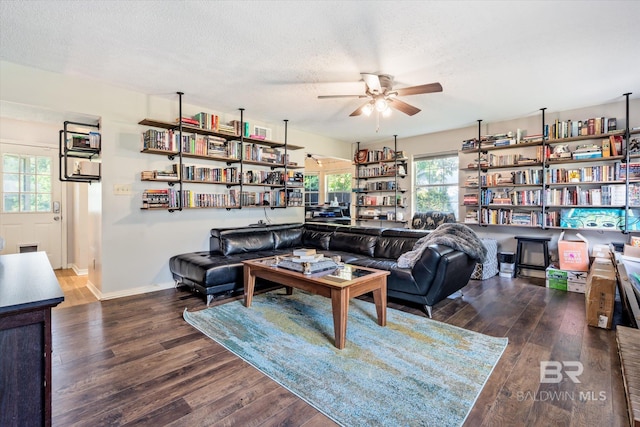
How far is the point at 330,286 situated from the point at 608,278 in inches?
95.1

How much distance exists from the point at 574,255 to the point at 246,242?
4.19 m

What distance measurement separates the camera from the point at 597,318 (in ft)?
8.75

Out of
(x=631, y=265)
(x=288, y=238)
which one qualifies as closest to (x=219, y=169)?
(x=288, y=238)

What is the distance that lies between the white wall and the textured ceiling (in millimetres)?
210

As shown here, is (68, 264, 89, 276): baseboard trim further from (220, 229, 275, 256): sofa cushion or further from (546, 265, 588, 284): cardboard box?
(546, 265, 588, 284): cardboard box

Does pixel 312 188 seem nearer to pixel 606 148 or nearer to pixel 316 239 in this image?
pixel 316 239

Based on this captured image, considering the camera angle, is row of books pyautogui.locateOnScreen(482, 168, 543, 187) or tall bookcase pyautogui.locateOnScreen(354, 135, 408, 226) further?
tall bookcase pyautogui.locateOnScreen(354, 135, 408, 226)

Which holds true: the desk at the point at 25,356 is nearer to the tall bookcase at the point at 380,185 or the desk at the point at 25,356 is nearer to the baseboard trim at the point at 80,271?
the baseboard trim at the point at 80,271

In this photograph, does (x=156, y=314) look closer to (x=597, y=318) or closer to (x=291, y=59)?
(x=291, y=59)

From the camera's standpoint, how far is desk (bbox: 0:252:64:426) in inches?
39.8

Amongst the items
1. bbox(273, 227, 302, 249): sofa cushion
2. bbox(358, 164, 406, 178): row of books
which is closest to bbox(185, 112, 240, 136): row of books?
bbox(273, 227, 302, 249): sofa cushion

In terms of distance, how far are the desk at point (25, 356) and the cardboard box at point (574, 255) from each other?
491cm

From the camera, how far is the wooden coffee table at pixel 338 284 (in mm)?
2268

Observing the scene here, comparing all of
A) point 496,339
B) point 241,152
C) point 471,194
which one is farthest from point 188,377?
point 471,194
